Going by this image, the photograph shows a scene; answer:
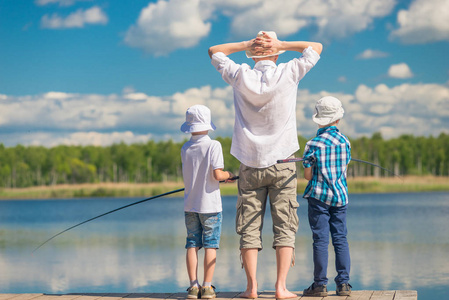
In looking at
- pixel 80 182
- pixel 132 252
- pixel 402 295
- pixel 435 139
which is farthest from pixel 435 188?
pixel 402 295

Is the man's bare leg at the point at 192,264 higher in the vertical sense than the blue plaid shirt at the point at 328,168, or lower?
lower

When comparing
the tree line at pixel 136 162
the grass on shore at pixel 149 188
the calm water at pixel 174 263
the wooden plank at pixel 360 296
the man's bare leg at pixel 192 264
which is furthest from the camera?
the tree line at pixel 136 162

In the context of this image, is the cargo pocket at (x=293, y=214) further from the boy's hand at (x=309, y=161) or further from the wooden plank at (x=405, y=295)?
the wooden plank at (x=405, y=295)

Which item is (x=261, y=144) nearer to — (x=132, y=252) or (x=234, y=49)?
(x=234, y=49)

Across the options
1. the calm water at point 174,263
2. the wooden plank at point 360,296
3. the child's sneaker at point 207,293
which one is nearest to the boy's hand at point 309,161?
the wooden plank at point 360,296

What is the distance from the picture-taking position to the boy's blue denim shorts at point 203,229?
10.9ft

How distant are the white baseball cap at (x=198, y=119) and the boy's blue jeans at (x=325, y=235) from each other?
28.9 inches

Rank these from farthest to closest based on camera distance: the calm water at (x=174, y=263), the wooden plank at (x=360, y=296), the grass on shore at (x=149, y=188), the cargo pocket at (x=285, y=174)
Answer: the grass on shore at (x=149, y=188) → the calm water at (x=174, y=263) → the wooden plank at (x=360, y=296) → the cargo pocket at (x=285, y=174)

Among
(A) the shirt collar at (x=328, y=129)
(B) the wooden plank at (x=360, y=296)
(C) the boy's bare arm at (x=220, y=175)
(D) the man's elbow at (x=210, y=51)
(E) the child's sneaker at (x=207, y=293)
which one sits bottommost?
(B) the wooden plank at (x=360, y=296)

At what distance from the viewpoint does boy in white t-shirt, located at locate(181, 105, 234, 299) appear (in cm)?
329

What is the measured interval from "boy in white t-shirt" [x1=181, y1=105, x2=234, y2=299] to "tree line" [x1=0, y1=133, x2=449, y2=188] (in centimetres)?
5063

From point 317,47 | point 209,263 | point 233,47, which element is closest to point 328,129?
point 317,47

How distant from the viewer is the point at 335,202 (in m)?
3.20

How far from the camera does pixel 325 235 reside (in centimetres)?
325
